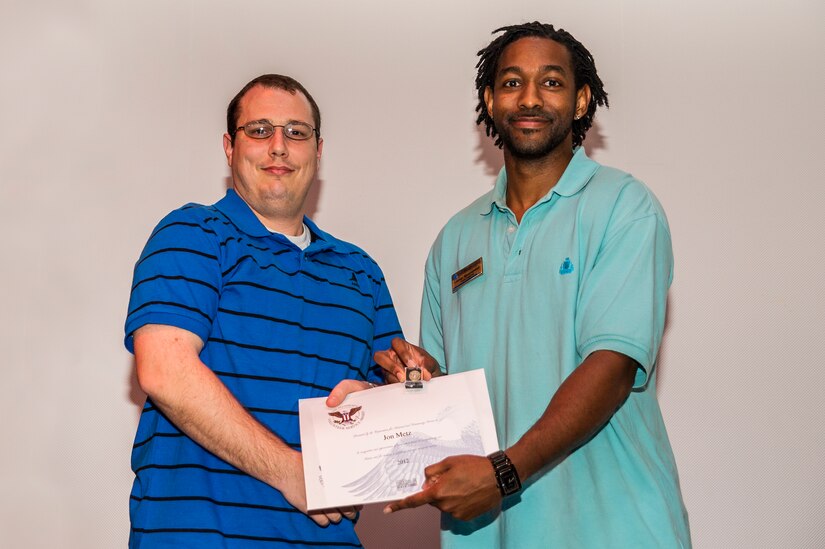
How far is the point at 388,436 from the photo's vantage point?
2.29m

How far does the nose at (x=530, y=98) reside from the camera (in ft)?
8.67

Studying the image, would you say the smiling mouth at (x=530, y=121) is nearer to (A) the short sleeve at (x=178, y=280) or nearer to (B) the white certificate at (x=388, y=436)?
(B) the white certificate at (x=388, y=436)

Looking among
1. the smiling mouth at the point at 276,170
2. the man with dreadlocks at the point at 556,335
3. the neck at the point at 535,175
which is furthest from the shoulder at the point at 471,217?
the smiling mouth at the point at 276,170

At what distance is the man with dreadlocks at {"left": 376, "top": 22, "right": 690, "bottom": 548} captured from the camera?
2.23m

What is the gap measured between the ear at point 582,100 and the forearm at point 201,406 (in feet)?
4.78

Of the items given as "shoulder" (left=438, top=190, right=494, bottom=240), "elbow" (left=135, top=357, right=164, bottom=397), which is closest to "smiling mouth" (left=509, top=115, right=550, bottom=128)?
"shoulder" (left=438, top=190, right=494, bottom=240)

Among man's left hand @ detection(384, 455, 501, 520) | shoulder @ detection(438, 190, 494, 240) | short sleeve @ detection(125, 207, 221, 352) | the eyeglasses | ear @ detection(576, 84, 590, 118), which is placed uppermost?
ear @ detection(576, 84, 590, 118)

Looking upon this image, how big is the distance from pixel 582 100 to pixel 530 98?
277 mm

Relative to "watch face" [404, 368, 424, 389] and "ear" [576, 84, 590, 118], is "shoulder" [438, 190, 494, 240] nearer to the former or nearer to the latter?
"ear" [576, 84, 590, 118]

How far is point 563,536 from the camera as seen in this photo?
2291mm

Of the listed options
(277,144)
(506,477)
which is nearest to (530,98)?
(277,144)

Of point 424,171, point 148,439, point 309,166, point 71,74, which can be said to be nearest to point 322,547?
point 148,439

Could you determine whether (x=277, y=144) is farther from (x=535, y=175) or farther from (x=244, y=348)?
(x=535, y=175)

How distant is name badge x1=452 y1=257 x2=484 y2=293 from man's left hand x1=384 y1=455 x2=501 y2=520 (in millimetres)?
688
